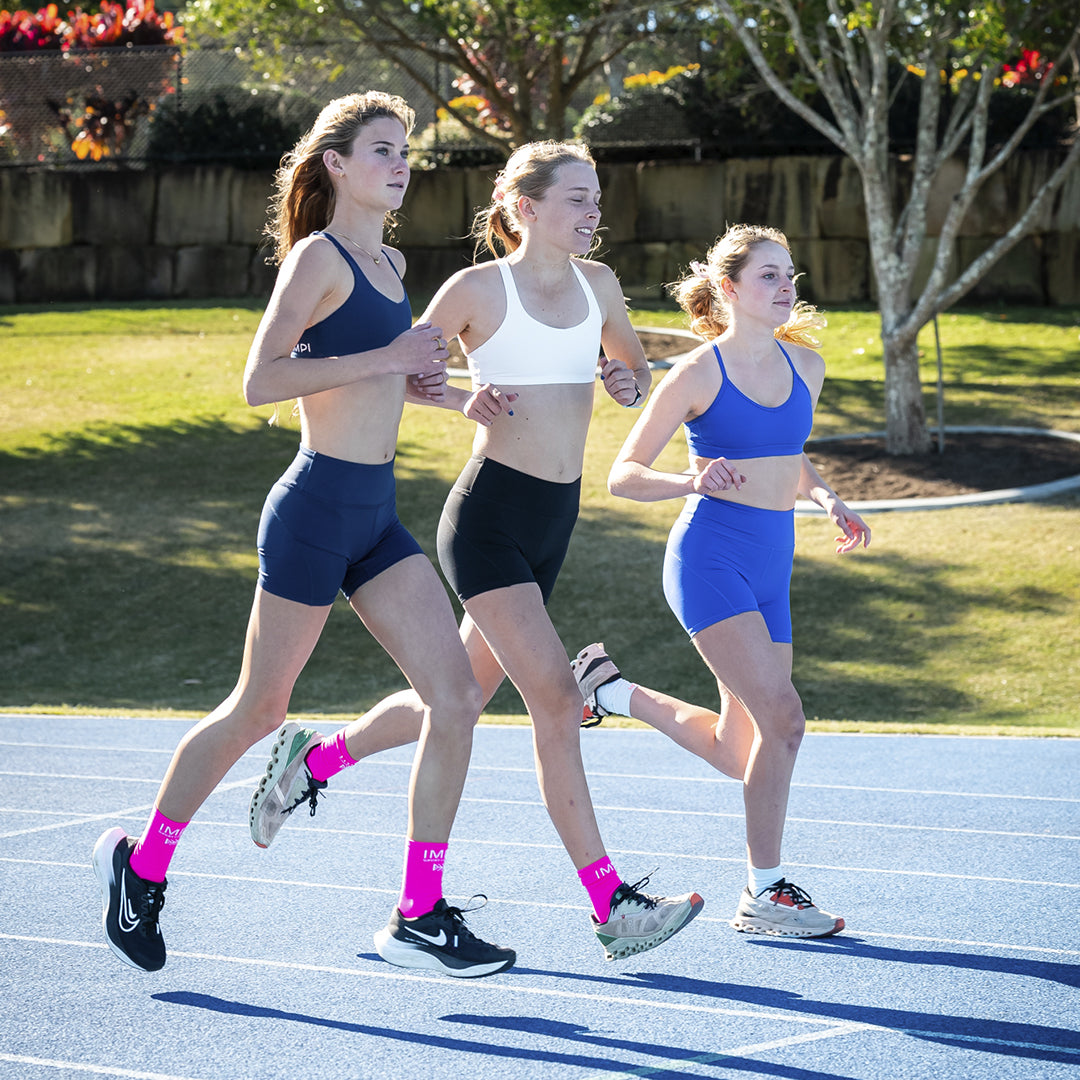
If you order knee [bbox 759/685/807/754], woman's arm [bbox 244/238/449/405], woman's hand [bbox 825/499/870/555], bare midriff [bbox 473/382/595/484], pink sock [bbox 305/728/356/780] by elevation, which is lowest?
pink sock [bbox 305/728/356/780]

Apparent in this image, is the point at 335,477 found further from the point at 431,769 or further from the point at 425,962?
the point at 425,962

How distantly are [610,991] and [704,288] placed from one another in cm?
236

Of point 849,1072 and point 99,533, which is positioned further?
point 99,533

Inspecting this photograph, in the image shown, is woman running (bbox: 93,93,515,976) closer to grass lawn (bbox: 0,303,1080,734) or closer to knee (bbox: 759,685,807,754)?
knee (bbox: 759,685,807,754)

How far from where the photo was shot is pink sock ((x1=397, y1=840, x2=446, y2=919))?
3.97 m

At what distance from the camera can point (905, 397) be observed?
43.2ft

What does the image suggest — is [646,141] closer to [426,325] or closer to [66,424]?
[66,424]

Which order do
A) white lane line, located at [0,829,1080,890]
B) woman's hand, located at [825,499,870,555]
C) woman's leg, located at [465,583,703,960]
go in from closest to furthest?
woman's leg, located at [465,583,703,960], woman's hand, located at [825,499,870,555], white lane line, located at [0,829,1080,890]

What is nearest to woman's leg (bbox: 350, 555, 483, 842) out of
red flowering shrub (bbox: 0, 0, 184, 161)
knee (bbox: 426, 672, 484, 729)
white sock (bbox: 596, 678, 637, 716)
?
knee (bbox: 426, 672, 484, 729)

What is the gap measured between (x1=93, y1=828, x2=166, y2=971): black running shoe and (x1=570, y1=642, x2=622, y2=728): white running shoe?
1793 mm

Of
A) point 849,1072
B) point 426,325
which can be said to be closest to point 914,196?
point 426,325

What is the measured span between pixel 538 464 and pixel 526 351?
33 centimetres

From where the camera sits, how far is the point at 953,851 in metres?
5.17

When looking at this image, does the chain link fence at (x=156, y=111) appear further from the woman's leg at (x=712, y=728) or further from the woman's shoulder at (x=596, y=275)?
the woman's leg at (x=712, y=728)
